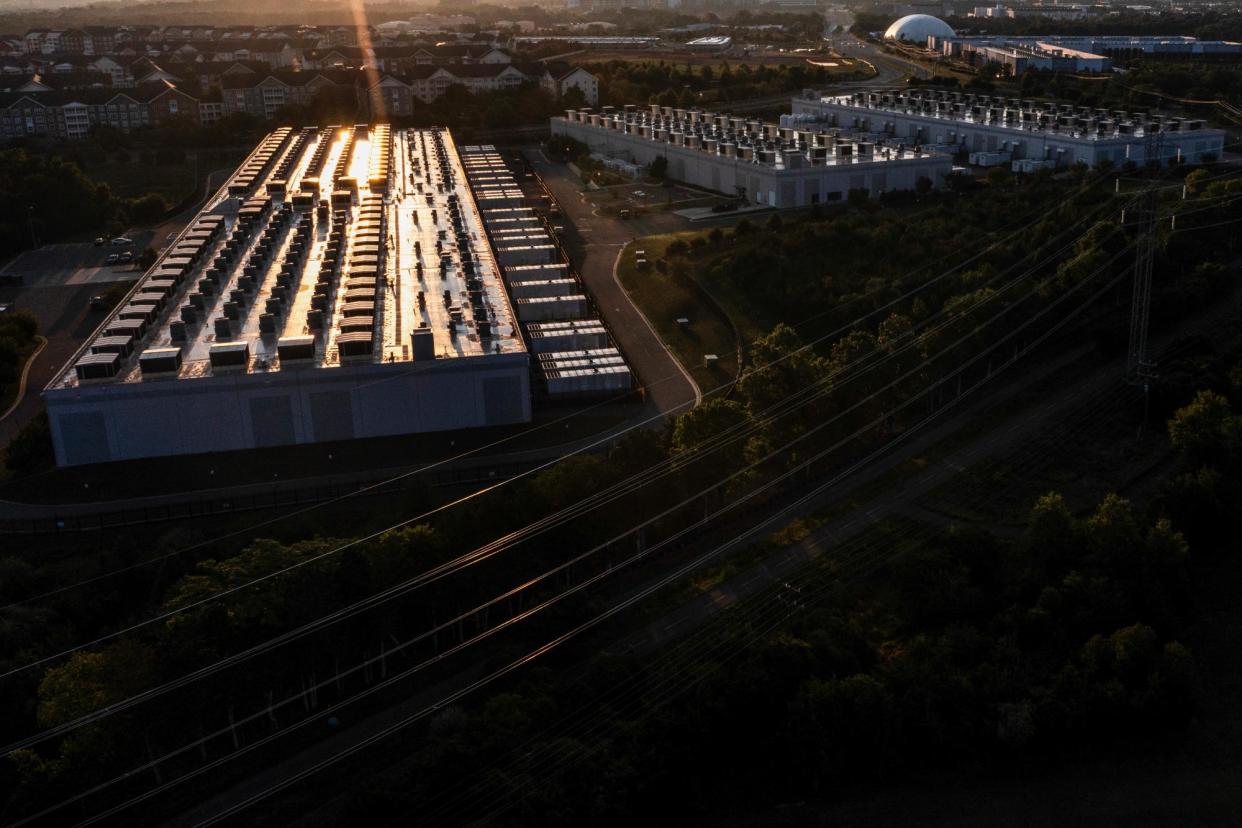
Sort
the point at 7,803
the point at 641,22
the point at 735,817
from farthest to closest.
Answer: the point at 641,22 → the point at 735,817 → the point at 7,803

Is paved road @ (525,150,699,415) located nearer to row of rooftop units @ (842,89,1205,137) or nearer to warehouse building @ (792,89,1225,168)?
warehouse building @ (792,89,1225,168)

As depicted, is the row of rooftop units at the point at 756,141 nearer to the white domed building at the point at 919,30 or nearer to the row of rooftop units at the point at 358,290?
the row of rooftop units at the point at 358,290

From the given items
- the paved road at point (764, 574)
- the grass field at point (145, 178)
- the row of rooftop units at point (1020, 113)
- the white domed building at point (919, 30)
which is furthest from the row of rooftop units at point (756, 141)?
the white domed building at point (919, 30)

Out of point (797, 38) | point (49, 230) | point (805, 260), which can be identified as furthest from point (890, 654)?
point (797, 38)

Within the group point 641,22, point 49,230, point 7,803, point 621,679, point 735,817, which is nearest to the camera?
point 7,803

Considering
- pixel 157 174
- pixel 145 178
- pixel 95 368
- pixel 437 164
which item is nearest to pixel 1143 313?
pixel 95 368

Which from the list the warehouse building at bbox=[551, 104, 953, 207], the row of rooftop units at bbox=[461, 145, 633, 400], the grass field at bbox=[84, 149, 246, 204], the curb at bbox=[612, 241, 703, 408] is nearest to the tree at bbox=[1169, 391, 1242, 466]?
the curb at bbox=[612, 241, 703, 408]

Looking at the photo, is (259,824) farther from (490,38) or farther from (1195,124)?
(490,38)
